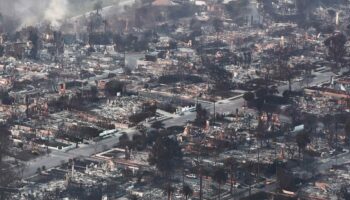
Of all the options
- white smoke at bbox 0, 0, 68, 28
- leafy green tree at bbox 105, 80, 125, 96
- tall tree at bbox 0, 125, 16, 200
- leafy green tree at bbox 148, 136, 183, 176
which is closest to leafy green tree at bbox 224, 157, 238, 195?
leafy green tree at bbox 148, 136, 183, 176

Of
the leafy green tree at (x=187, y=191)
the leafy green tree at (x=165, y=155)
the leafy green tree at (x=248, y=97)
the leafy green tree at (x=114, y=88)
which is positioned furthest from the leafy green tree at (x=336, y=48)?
the leafy green tree at (x=187, y=191)

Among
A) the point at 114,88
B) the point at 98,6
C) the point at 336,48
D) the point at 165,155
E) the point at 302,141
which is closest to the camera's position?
the point at 165,155

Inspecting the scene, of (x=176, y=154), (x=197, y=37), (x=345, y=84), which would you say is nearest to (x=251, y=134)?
(x=176, y=154)

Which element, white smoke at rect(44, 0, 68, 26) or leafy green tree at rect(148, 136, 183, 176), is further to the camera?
white smoke at rect(44, 0, 68, 26)

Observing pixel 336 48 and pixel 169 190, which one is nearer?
pixel 169 190

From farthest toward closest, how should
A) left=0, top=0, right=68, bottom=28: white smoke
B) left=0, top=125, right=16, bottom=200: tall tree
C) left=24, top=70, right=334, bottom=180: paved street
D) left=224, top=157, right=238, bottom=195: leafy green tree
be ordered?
left=0, top=0, right=68, bottom=28: white smoke < left=24, top=70, right=334, bottom=180: paved street < left=224, top=157, right=238, bottom=195: leafy green tree < left=0, top=125, right=16, bottom=200: tall tree

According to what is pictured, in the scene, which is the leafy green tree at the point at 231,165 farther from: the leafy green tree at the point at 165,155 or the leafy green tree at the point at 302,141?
the leafy green tree at the point at 302,141

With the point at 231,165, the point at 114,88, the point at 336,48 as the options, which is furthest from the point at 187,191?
the point at 336,48

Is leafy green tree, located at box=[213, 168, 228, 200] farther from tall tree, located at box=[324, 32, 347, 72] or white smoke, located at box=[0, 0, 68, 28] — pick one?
white smoke, located at box=[0, 0, 68, 28]

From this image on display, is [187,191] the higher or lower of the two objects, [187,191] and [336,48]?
the lower

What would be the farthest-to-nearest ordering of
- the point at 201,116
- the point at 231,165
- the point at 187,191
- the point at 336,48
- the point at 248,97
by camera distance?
the point at 336,48 → the point at 248,97 → the point at 201,116 → the point at 231,165 → the point at 187,191

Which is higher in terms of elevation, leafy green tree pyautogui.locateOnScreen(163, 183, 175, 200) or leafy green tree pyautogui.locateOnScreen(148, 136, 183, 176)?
leafy green tree pyautogui.locateOnScreen(148, 136, 183, 176)

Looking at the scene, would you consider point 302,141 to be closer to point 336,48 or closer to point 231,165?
point 231,165
